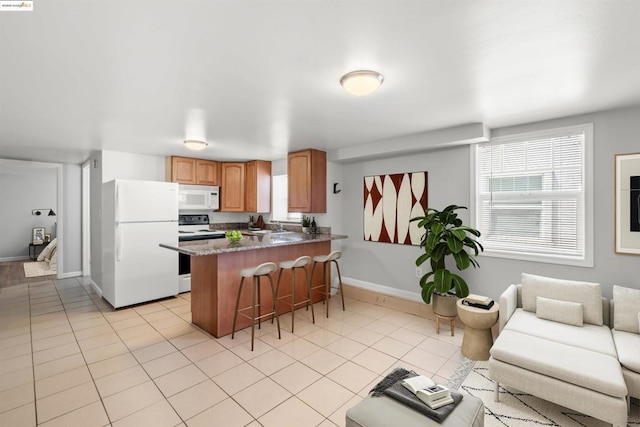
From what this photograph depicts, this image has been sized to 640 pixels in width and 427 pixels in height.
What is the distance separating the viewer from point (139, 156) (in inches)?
194

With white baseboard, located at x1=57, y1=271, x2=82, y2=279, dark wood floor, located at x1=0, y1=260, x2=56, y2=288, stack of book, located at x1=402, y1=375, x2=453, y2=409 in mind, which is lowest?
dark wood floor, located at x1=0, y1=260, x2=56, y2=288

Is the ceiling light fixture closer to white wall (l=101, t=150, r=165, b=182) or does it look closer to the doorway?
white wall (l=101, t=150, r=165, b=182)

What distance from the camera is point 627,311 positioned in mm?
2381

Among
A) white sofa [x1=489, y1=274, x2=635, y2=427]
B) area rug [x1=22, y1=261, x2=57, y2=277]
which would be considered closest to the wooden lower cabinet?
white sofa [x1=489, y1=274, x2=635, y2=427]

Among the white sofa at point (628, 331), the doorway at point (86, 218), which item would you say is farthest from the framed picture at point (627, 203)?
the doorway at point (86, 218)

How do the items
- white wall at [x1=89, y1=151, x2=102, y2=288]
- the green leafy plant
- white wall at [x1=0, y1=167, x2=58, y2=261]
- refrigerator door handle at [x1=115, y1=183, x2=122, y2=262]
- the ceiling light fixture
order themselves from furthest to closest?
white wall at [x1=0, y1=167, x2=58, y2=261]
white wall at [x1=89, y1=151, x2=102, y2=288]
refrigerator door handle at [x1=115, y1=183, x2=122, y2=262]
the ceiling light fixture
the green leafy plant

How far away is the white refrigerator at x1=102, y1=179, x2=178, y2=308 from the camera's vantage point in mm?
4047

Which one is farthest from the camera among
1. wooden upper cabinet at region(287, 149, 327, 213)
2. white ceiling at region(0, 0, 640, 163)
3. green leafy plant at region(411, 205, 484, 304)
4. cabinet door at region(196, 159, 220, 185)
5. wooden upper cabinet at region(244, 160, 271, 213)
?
wooden upper cabinet at region(244, 160, 271, 213)

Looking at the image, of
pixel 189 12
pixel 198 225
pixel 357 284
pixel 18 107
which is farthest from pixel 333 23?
pixel 198 225

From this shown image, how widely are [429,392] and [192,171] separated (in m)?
5.05

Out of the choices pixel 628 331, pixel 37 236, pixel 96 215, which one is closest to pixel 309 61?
pixel 628 331

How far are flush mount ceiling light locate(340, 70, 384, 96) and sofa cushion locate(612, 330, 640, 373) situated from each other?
2.45m

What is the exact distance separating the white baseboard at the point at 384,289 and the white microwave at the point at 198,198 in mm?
2854

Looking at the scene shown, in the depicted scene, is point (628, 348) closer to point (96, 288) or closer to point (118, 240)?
point (118, 240)
